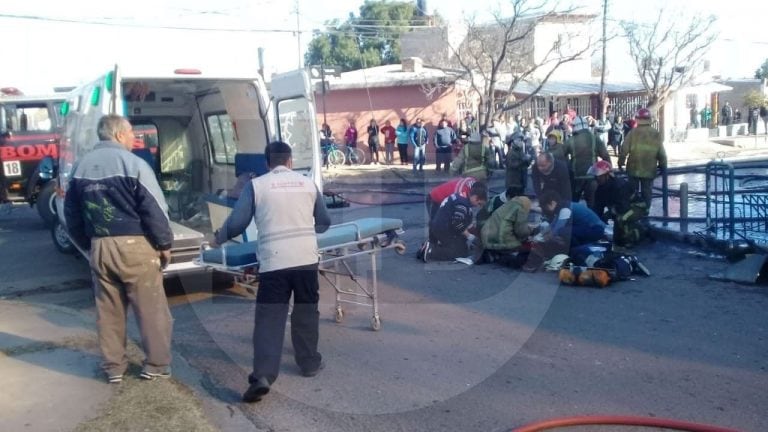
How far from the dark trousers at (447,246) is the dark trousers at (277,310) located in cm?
489

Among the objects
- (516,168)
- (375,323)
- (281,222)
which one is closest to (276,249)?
(281,222)

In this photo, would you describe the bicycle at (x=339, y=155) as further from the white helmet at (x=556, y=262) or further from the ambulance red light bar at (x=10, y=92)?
the white helmet at (x=556, y=262)

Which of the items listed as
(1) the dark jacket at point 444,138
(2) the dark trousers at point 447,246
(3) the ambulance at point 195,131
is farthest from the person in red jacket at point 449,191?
(1) the dark jacket at point 444,138

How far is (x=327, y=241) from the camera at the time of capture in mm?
6727

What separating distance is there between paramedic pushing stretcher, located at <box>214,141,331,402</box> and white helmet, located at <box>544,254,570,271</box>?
14.6 ft

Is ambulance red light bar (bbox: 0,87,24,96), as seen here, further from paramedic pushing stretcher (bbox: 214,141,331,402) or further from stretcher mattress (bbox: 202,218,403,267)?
paramedic pushing stretcher (bbox: 214,141,331,402)

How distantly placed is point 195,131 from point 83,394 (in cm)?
698

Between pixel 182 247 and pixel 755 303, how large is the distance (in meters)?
5.72

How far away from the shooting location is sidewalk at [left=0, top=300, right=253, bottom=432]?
514 centimetres

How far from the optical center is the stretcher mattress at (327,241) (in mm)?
6504

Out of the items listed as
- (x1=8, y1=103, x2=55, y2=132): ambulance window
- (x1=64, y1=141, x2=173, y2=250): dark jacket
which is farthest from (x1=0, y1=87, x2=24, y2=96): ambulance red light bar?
(x1=64, y1=141, x2=173, y2=250): dark jacket

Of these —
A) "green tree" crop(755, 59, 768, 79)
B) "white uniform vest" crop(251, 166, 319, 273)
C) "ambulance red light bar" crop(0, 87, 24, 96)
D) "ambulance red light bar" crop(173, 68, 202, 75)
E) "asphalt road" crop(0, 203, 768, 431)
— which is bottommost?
"asphalt road" crop(0, 203, 768, 431)

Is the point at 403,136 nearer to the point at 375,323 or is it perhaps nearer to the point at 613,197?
the point at 613,197

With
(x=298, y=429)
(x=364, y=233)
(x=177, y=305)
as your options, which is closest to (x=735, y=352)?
(x=364, y=233)
